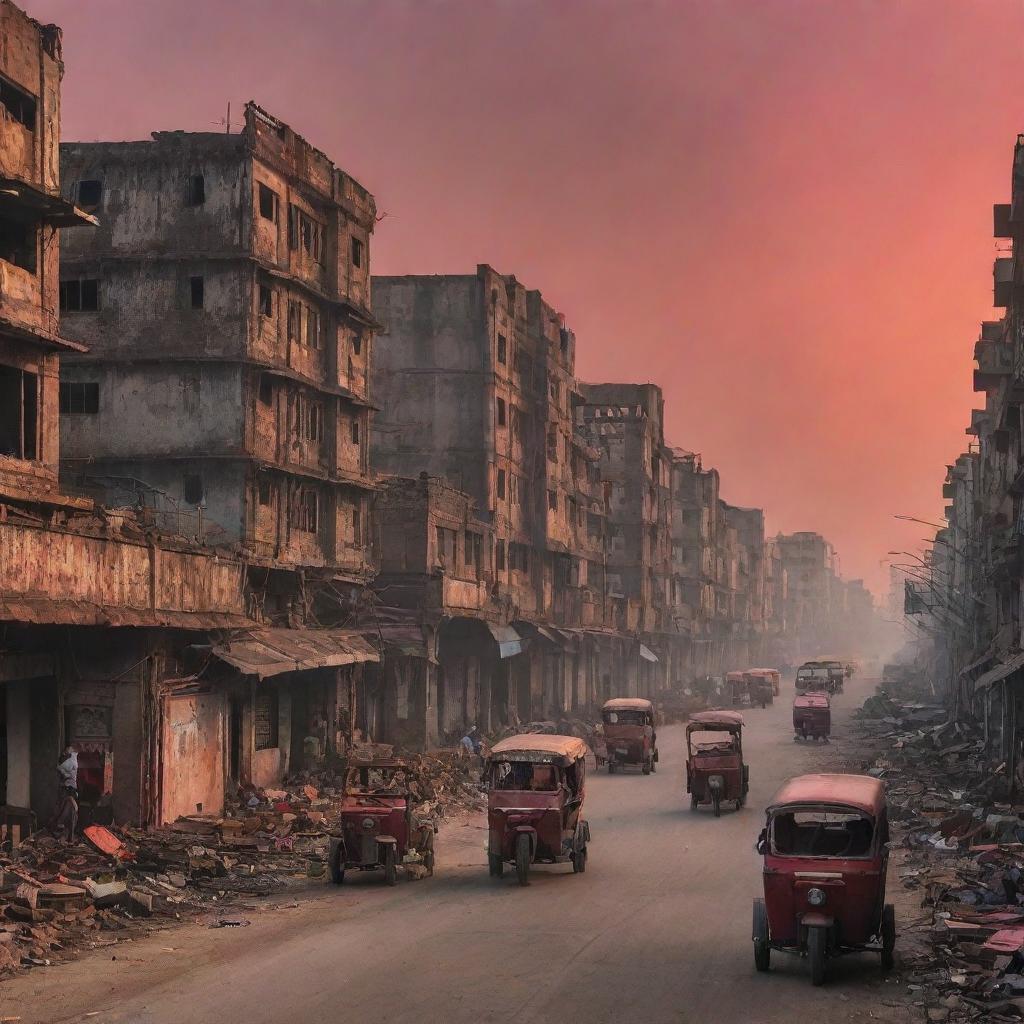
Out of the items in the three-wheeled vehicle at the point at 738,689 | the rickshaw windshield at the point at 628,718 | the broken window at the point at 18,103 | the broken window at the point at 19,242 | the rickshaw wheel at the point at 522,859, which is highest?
the broken window at the point at 18,103

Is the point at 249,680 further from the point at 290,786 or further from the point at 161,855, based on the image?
the point at 161,855

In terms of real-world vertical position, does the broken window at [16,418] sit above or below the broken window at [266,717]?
above

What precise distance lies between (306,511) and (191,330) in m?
6.64

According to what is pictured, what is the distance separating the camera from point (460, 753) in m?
43.3

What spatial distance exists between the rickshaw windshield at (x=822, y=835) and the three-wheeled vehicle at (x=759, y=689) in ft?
240

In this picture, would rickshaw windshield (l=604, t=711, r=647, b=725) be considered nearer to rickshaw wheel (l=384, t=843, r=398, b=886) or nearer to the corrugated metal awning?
rickshaw wheel (l=384, t=843, r=398, b=886)

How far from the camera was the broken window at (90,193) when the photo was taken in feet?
134

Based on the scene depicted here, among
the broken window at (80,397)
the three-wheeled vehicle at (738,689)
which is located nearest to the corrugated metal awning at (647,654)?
the three-wheeled vehicle at (738,689)

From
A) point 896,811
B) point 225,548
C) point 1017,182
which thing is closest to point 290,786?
point 225,548

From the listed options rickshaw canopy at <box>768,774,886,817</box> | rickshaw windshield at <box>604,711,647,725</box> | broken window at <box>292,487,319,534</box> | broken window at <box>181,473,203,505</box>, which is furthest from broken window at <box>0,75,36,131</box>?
rickshaw windshield at <box>604,711,647,725</box>

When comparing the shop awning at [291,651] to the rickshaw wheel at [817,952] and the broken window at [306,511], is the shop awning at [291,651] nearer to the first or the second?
the broken window at [306,511]

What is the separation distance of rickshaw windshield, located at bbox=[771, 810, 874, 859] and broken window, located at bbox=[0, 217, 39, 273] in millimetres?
19491

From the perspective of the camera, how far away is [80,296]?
4088 cm

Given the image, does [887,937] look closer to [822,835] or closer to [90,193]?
[822,835]
